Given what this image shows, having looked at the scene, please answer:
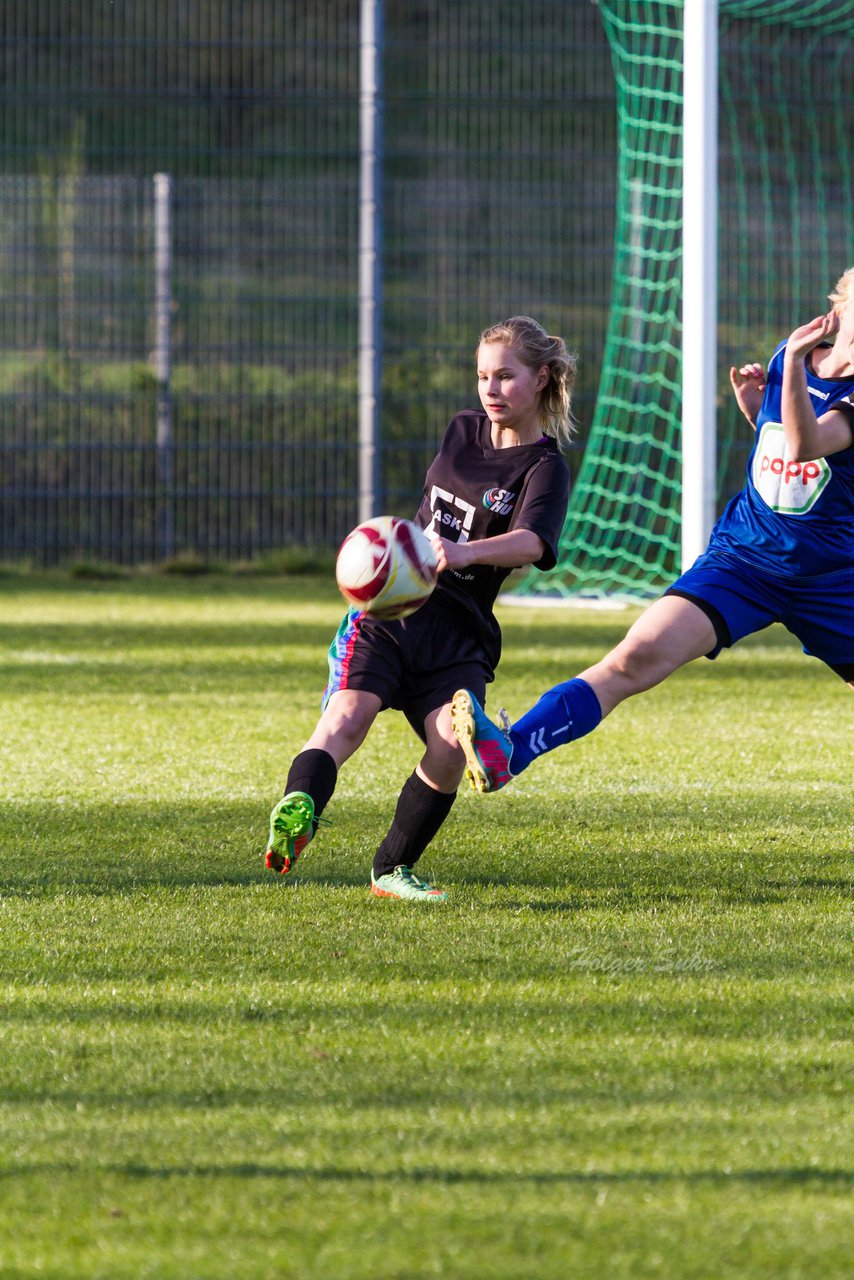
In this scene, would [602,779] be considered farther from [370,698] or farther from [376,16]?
[376,16]

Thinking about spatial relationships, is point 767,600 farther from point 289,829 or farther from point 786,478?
point 289,829

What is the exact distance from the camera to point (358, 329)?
531 inches

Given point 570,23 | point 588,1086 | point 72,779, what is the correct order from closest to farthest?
point 588,1086, point 72,779, point 570,23

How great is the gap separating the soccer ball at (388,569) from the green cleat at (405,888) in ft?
2.02

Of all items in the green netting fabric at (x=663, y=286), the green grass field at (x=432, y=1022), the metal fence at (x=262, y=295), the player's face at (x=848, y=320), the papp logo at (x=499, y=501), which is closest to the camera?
the green grass field at (x=432, y=1022)

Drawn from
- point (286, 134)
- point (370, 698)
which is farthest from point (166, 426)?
point (370, 698)

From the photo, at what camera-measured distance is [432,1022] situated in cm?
323

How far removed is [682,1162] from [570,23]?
13.5 metres

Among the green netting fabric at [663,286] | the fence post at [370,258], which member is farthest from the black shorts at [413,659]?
the fence post at [370,258]

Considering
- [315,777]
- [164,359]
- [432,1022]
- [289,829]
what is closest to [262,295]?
[164,359]

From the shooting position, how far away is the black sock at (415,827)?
171 inches

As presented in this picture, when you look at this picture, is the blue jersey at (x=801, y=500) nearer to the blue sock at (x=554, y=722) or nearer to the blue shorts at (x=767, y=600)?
the blue shorts at (x=767, y=600)

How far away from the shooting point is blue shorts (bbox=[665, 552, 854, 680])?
14.5 feet

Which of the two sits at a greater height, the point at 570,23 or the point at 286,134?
the point at 570,23
